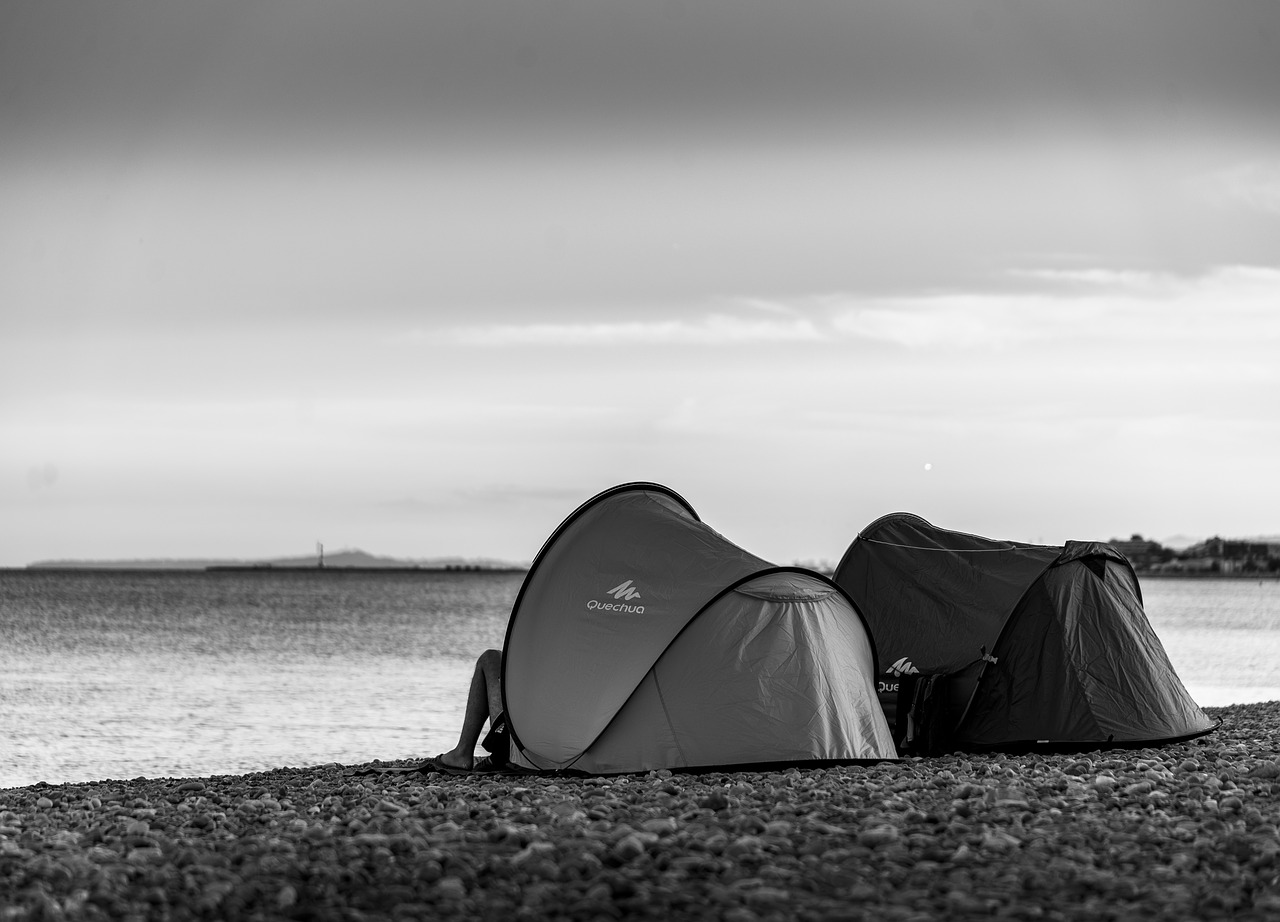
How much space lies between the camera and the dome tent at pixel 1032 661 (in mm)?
12984

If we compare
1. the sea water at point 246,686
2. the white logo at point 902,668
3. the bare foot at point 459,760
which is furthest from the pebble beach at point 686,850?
the sea water at point 246,686

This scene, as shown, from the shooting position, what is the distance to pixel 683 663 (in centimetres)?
1136

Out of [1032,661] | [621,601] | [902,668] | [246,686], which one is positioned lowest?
[246,686]

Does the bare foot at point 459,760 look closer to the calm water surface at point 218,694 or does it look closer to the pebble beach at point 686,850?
the pebble beach at point 686,850

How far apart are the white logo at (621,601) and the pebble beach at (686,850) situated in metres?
1.75

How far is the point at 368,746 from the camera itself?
71.6ft

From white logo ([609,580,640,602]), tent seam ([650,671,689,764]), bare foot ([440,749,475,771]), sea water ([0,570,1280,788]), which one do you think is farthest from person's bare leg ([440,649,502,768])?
sea water ([0,570,1280,788])

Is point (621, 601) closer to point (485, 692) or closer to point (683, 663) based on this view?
point (683, 663)

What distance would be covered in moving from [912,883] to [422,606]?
10086cm

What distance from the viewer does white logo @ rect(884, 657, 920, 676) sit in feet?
44.2

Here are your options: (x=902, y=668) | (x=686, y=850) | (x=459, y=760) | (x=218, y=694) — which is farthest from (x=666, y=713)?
(x=218, y=694)

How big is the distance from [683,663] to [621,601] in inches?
36.4

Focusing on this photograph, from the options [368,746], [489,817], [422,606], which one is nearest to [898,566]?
[489,817]

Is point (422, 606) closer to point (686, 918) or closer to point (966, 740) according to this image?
point (966, 740)
